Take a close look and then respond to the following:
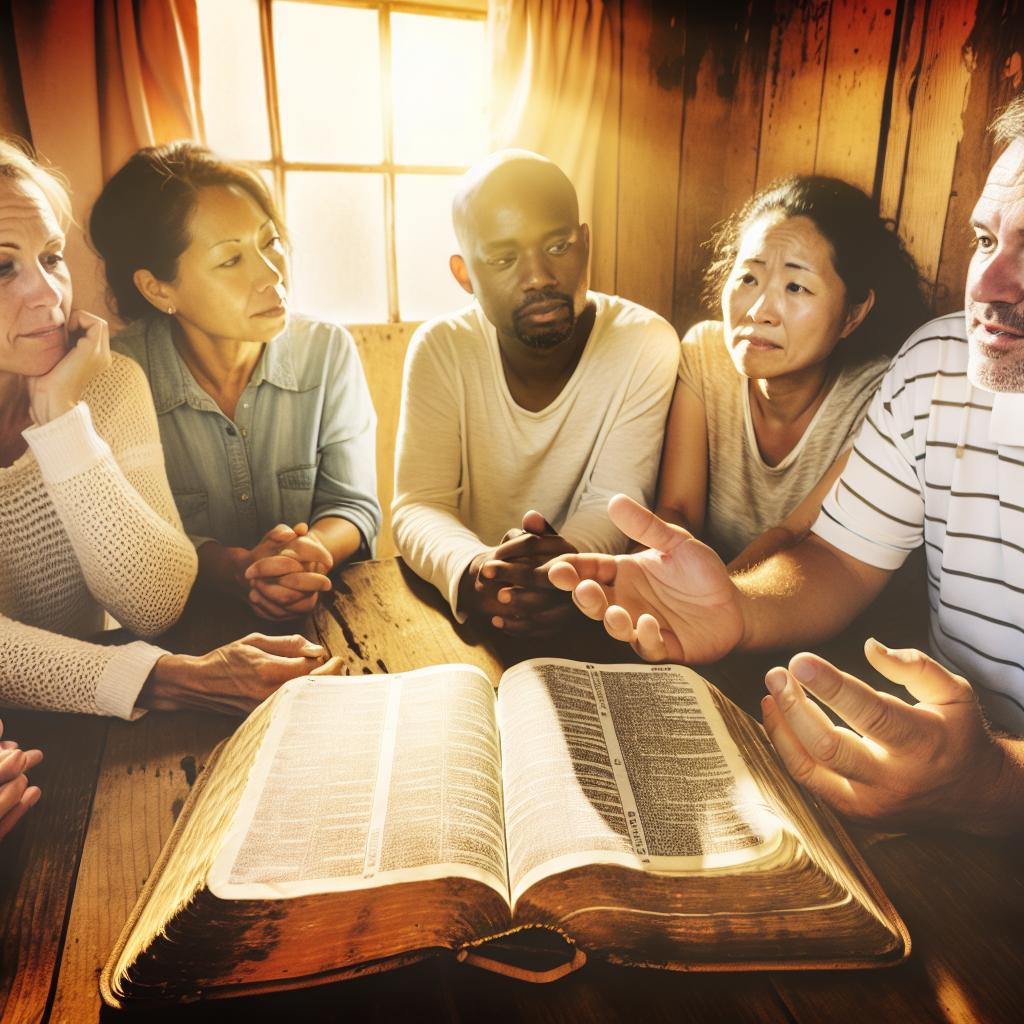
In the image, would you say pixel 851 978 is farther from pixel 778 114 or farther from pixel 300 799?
pixel 778 114

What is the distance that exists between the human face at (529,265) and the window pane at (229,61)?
531mm

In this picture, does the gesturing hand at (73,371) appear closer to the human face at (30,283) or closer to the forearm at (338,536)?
the human face at (30,283)

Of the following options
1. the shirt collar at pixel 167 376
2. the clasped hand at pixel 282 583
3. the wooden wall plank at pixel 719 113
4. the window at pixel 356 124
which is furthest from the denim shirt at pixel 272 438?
the wooden wall plank at pixel 719 113

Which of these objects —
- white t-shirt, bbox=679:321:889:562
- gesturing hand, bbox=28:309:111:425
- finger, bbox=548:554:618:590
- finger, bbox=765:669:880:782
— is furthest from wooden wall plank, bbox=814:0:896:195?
gesturing hand, bbox=28:309:111:425

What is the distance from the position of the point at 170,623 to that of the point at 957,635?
0.81 metres

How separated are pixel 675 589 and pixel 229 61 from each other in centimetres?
117

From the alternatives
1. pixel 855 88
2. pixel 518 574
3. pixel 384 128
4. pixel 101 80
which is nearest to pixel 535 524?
pixel 518 574

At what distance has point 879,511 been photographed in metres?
0.77

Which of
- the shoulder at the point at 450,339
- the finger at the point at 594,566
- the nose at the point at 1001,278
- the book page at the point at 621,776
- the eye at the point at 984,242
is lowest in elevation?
the book page at the point at 621,776

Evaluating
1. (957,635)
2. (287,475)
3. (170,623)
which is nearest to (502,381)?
(287,475)

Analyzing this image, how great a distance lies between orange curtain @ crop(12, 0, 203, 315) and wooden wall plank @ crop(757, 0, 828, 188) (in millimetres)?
771

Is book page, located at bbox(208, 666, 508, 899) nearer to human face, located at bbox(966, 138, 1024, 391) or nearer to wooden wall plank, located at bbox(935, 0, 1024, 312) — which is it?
human face, located at bbox(966, 138, 1024, 391)

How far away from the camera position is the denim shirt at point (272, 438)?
867 mm

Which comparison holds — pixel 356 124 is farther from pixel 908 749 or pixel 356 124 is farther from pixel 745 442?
pixel 908 749
